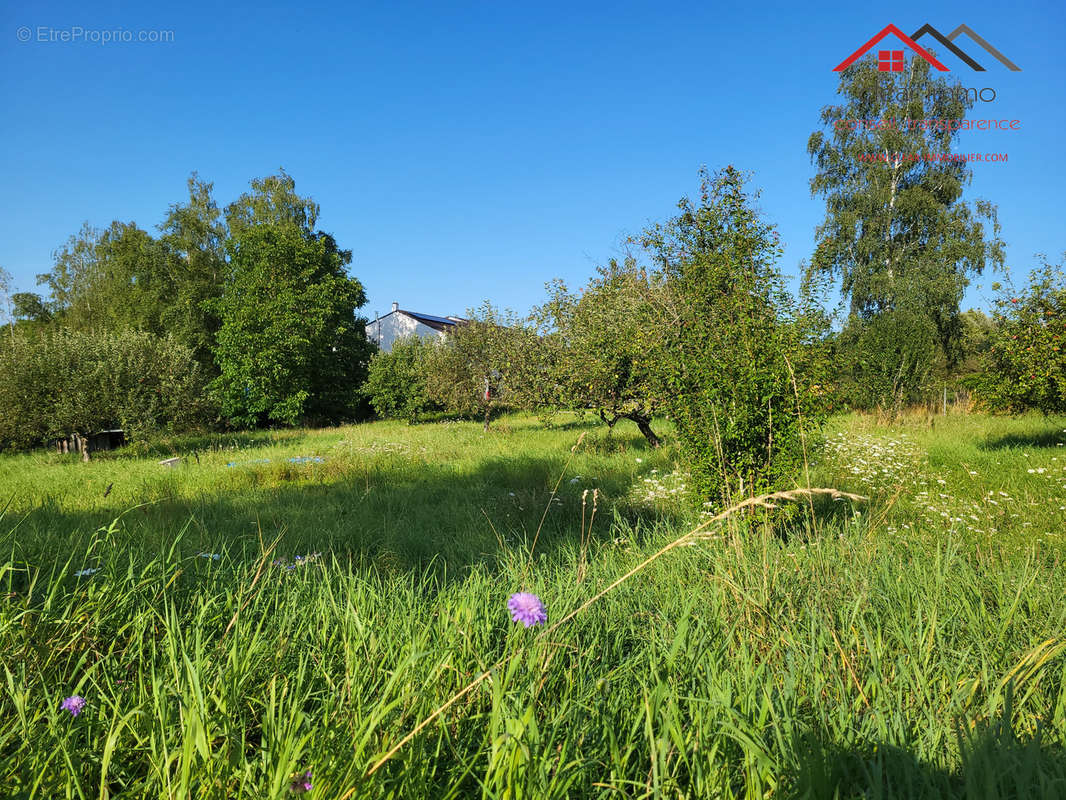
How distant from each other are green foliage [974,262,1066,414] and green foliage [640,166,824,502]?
7.58 m

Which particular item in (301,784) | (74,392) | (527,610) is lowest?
(301,784)

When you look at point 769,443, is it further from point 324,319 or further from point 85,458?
point 324,319

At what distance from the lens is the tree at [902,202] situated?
20375mm

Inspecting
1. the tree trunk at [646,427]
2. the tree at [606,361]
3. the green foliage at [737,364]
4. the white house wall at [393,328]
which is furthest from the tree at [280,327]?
the green foliage at [737,364]

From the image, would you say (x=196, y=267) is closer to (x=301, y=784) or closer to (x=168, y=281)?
(x=168, y=281)

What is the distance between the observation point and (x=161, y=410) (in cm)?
1554

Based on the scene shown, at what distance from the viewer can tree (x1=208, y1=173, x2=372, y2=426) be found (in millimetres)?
25219

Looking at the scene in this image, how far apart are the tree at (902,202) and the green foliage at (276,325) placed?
2339 cm

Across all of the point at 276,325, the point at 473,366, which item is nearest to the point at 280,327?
the point at 276,325

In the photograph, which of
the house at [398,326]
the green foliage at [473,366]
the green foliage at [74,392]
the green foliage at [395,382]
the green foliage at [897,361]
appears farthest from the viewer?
the house at [398,326]

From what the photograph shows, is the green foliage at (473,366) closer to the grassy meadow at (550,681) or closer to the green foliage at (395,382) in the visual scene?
the green foliage at (395,382)

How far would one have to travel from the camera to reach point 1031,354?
9.77m

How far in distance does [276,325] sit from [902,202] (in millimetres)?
27481

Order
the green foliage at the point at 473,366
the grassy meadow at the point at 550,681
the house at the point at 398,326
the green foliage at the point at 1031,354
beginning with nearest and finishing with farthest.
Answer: the grassy meadow at the point at 550,681
the green foliage at the point at 1031,354
the green foliage at the point at 473,366
the house at the point at 398,326
